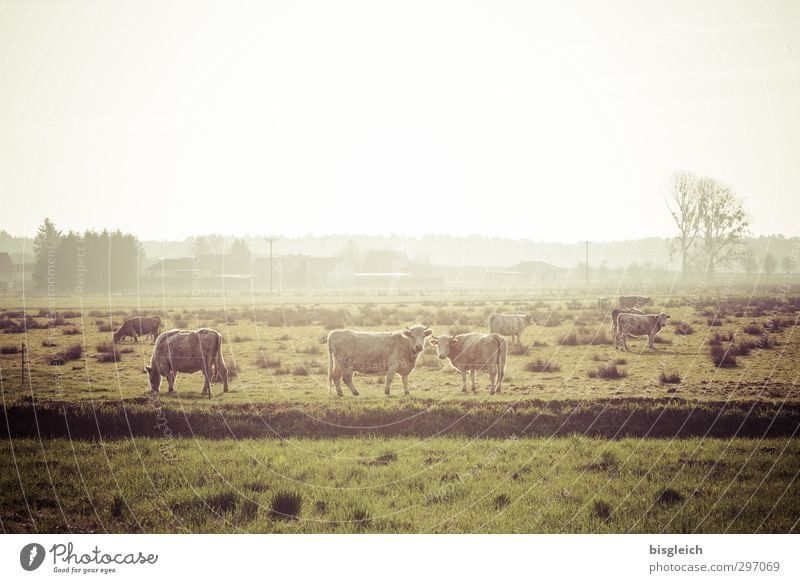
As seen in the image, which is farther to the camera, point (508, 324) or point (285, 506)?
point (508, 324)

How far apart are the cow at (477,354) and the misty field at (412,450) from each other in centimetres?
55

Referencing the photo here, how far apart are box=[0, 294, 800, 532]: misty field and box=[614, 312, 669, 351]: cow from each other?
3.76m

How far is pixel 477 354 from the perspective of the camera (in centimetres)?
1459

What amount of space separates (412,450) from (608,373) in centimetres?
860

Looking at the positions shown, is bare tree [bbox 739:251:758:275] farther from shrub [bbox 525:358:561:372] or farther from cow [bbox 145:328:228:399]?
cow [bbox 145:328:228:399]

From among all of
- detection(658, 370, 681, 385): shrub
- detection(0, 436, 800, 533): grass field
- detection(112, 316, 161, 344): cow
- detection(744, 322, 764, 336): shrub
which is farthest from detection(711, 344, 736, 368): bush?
detection(112, 316, 161, 344): cow

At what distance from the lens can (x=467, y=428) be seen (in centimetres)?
1060

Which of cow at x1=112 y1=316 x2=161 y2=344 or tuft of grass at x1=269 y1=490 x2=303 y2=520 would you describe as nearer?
tuft of grass at x1=269 y1=490 x2=303 y2=520

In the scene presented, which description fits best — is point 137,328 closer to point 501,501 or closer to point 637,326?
point 501,501

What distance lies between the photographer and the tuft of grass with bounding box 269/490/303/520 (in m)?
7.44

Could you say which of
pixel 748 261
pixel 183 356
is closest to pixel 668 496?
pixel 183 356

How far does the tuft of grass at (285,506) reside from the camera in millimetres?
7441

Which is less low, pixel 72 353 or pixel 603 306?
pixel 603 306
